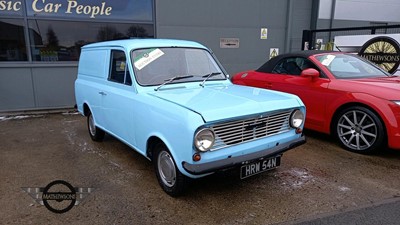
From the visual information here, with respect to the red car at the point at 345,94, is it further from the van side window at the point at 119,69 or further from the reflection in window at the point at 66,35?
the reflection in window at the point at 66,35

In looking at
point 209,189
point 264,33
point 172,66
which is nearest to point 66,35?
point 172,66

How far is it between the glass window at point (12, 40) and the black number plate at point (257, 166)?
6.92 m

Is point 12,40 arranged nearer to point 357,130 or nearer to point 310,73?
point 310,73

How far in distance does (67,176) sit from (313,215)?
302 cm

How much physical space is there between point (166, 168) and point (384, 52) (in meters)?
7.00

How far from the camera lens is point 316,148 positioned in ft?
16.8

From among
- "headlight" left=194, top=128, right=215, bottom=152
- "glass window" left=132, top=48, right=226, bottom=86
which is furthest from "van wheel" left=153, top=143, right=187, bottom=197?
"glass window" left=132, top=48, right=226, bottom=86

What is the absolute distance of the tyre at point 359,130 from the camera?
448cm

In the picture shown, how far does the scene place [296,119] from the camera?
358 cm

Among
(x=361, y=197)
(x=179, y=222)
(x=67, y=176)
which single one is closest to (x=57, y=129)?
(x=67, y=176)

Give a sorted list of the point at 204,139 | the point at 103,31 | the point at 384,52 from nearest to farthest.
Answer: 1. the point at 204,139
2. the point at 384,52
3. the point at 103,31

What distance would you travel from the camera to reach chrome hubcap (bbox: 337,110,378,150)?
15.0ft

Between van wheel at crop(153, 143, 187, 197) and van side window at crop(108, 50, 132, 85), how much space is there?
1.06 m

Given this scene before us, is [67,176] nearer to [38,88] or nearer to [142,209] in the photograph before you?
[142,209]
